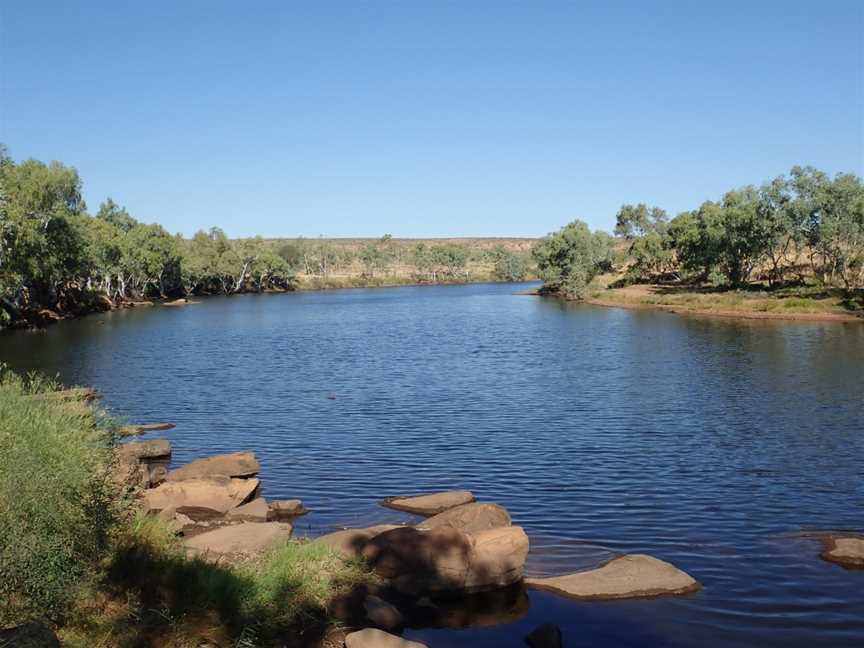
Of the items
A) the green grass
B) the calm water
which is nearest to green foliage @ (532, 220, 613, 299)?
the calm water

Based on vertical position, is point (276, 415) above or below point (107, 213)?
below

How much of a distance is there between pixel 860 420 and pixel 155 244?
103319 mm

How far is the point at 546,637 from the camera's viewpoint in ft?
37.3

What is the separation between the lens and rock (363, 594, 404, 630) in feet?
38.9

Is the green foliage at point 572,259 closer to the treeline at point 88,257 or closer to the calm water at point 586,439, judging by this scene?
the calm water at point 586,439

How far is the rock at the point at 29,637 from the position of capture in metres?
7.82

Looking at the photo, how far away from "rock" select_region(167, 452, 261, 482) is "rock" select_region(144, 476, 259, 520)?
1.34 m

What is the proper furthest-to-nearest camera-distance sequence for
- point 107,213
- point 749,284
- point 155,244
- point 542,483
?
1. point 107,213
2. point 155,244
3. point 749,284
4. point 542,483

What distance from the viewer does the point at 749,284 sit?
283ft

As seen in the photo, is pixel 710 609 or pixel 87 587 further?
pixel 710 609

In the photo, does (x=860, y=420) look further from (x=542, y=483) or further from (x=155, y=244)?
(x=155, y=244)

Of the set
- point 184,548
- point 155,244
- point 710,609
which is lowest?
point 710,609

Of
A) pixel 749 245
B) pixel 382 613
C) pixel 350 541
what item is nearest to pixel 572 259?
pixel 749 245

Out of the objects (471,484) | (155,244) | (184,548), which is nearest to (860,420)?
(471,484)
